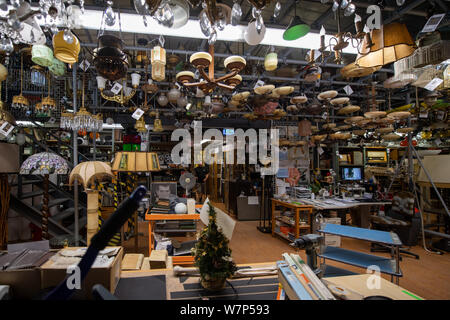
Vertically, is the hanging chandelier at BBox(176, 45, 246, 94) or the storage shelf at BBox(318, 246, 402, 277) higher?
the hanging chandelier at BBox(176, 45, 246, 94)

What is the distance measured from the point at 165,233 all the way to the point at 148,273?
191 cm

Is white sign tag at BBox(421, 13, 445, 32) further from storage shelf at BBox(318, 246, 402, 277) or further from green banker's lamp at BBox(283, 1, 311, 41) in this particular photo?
storage shelf at BBox(318, 246, 402, 277)

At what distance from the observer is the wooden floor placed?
126 inches

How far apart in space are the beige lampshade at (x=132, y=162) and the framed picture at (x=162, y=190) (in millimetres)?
699

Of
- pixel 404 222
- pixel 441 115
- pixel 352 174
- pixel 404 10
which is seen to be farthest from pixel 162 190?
pixel 352 174

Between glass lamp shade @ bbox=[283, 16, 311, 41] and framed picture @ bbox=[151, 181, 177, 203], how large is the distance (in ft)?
8.39

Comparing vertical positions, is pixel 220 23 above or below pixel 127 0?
below

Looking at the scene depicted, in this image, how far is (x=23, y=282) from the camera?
1.04 metres

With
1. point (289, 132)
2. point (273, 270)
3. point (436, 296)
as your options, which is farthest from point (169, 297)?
point (289, 132)

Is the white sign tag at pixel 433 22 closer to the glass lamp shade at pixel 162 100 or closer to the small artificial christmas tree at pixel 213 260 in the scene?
the small artificial christmas tree at pixel 213 260

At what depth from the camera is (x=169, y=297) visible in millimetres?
1174

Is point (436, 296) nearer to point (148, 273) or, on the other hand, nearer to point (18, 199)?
point (148, 273)

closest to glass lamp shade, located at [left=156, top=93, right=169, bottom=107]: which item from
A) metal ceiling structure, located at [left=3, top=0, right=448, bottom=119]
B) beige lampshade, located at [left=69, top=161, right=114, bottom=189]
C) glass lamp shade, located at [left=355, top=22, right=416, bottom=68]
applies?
metal ceiling structure, located at [left=3, top=0, right=448, bottom=119]

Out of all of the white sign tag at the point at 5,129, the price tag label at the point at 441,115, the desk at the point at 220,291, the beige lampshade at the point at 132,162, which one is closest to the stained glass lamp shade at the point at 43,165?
the white sign tag at the point at 5,129
